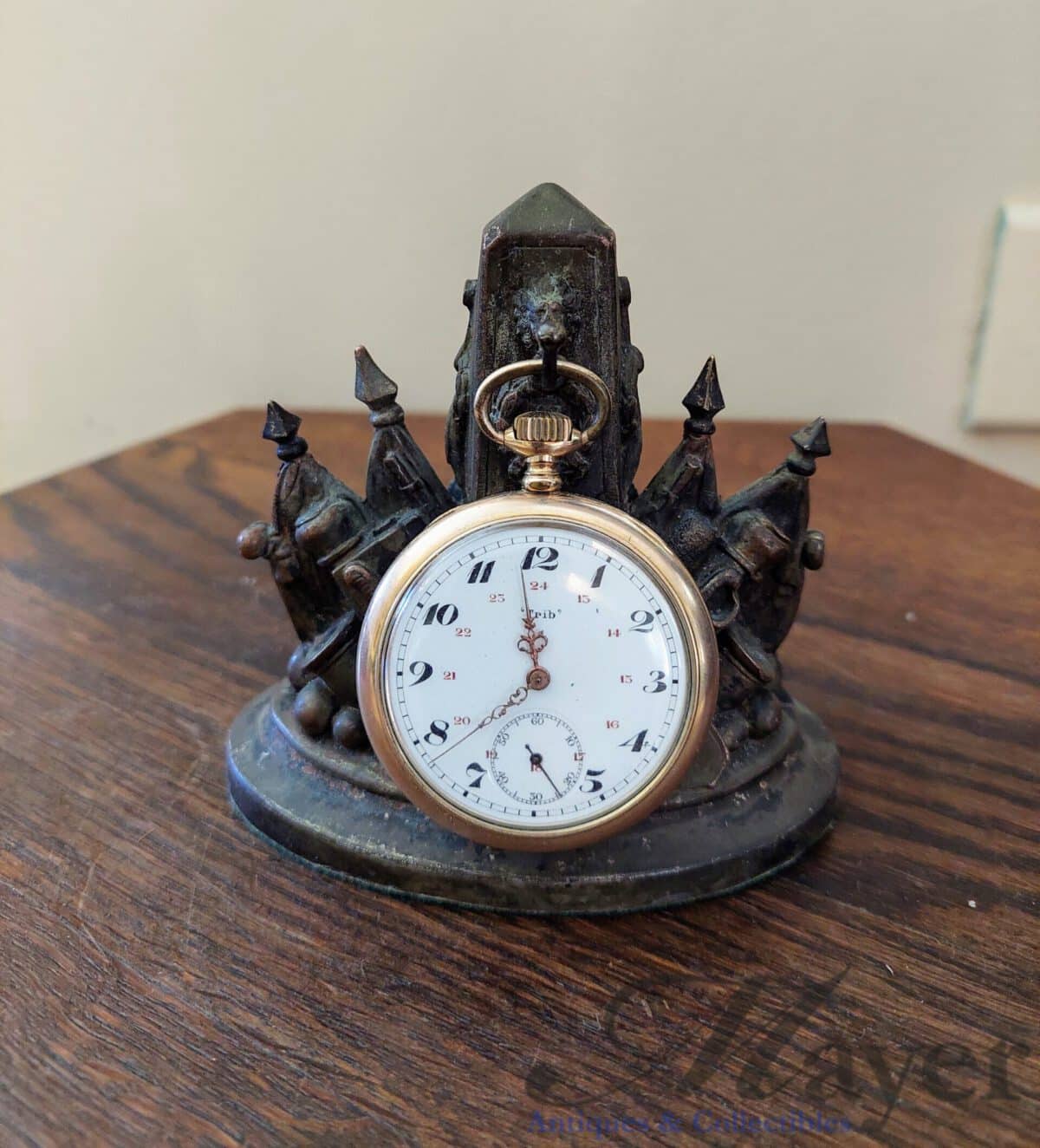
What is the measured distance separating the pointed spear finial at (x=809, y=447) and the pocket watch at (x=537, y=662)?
14cm

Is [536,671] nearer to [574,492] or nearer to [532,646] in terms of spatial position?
[532,646]

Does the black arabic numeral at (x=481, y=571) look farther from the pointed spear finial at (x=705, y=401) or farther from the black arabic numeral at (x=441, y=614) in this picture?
the pointed spear finial at (x=705, y=401)

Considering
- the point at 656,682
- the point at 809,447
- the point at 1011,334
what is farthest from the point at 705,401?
the point at 1011,334

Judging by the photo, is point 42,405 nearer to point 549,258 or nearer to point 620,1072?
point 549,258

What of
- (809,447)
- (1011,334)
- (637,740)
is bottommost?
(1011,334)

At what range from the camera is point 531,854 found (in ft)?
2.11

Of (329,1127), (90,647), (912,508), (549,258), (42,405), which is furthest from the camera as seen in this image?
(42,405)

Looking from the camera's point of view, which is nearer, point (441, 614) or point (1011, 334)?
point (441, 614)

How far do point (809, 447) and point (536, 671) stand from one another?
221 millimetres

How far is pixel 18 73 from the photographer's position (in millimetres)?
1497

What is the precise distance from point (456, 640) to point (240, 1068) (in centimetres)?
23

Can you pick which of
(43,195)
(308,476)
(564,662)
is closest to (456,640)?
(564,662)

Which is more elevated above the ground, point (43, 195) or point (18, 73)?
point (18, 73)

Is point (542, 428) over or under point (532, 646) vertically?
over
